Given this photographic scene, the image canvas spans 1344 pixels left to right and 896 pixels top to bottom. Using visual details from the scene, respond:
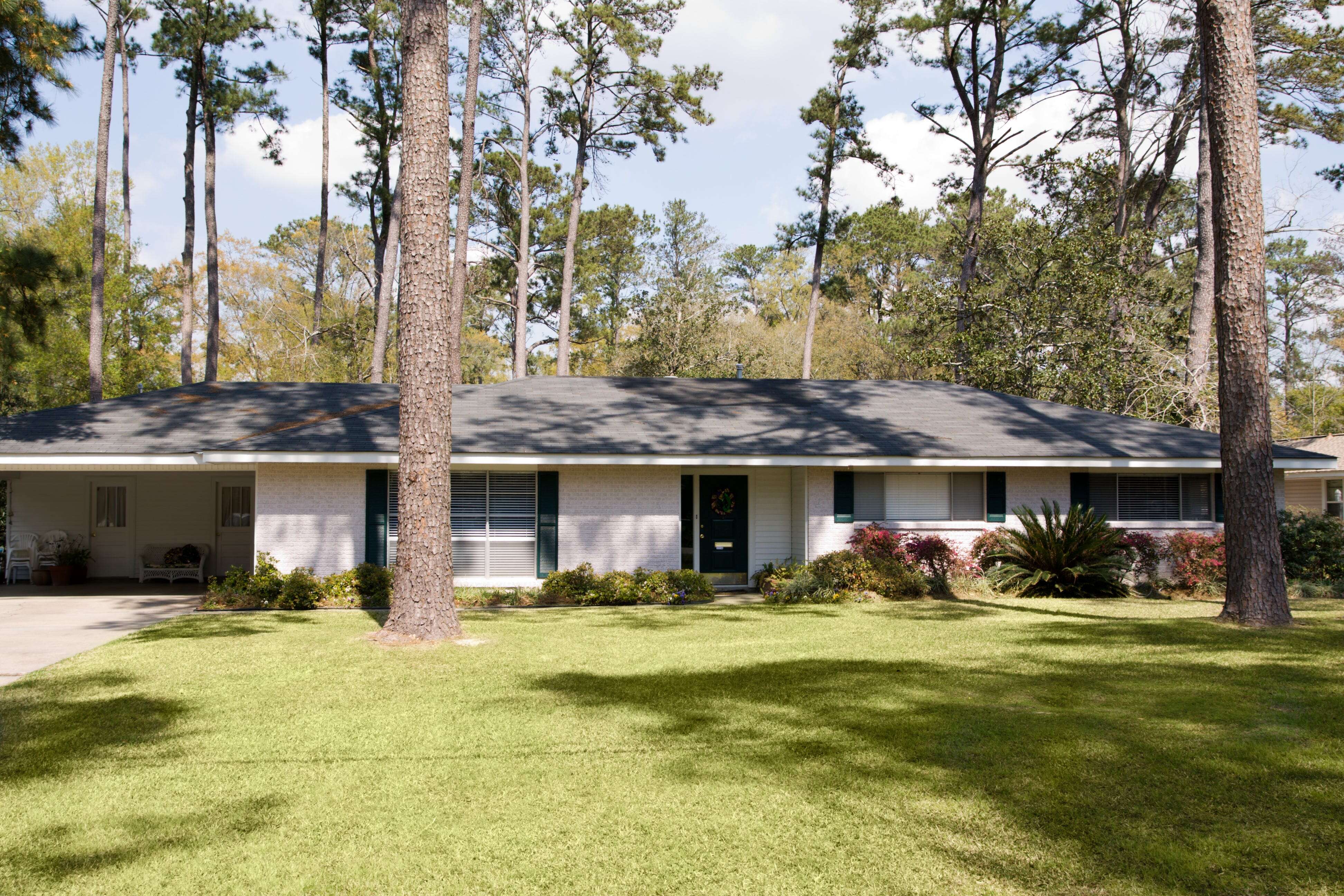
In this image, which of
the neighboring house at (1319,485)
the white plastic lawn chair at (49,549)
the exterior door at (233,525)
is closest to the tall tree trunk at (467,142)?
the exterior door at (233,525)

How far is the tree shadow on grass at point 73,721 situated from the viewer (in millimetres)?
5996

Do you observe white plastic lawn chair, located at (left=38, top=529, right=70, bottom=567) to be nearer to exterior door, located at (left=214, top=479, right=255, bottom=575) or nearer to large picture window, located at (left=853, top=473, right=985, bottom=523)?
exterior door, located at (left=214, top=479, right=255, bottom=575)

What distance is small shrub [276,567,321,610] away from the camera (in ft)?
44.1

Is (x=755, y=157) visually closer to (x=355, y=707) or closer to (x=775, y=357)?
(x=775, y=357)

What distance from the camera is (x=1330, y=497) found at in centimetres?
3027

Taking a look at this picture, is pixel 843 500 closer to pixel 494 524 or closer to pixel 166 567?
pixel 494 524

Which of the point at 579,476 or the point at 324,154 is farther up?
the point at 324,154

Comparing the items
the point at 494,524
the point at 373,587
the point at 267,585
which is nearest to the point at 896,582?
the point at 494,524

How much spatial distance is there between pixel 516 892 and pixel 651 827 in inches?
36.0

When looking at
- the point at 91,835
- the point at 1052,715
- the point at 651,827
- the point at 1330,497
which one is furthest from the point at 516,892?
the point at 1330,497

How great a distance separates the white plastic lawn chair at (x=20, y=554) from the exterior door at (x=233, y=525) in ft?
9.96

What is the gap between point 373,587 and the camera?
13.9m

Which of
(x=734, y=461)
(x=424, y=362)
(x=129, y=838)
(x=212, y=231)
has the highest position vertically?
(x=212, y=231)

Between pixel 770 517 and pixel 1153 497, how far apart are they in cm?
696
